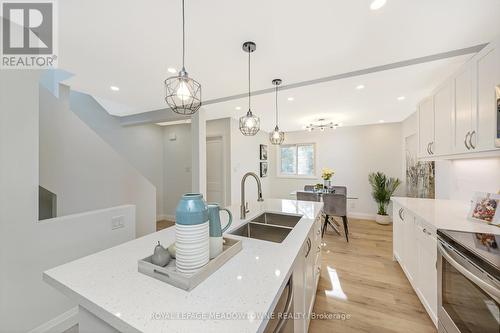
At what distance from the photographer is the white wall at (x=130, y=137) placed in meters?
3.68

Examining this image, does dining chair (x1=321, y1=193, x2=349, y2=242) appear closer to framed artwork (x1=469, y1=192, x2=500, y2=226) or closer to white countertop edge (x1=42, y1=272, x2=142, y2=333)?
framed artwork (x1=469, y1=192, x2=500, y2=226)

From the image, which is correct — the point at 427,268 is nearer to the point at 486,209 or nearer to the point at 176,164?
the point at 486,209

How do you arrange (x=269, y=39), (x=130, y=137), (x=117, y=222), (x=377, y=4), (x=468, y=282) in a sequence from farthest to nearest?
1. (x=130, y=137)
2. (x=117, y=222)
3. (x=269, y=39)
4. (x=377, y=4)
5. (x=468, y=282)

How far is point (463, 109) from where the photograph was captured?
1662mm

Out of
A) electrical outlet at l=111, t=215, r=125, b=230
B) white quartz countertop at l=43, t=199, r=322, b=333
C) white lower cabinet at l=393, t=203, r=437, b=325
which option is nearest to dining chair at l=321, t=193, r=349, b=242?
white lower cabinet at l=393, t=203, r=437, b=325

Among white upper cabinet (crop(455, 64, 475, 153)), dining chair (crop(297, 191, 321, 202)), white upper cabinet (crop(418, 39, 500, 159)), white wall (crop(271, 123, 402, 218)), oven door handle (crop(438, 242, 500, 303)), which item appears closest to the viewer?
oven door handle (crop(438, 242, 500, 303))

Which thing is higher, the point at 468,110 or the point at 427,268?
the point at 468,110

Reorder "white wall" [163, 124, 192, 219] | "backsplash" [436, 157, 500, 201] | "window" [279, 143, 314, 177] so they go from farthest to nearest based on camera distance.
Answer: "window" [279, 143, 314, 177] → "white wall" [163, 124, 192, 219] → "backsplash" [436, 157, 500, 201]

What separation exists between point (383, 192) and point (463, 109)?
3.15 metres

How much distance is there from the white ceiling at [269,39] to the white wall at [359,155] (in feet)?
7.19

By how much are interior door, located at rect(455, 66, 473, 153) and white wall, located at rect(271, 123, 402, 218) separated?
3.16 m

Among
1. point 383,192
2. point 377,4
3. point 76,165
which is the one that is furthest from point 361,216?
point 76,165

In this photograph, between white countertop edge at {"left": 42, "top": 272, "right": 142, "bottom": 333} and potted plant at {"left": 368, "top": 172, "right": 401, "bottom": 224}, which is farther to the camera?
potted plant at {"left": 368, "top": 172, "right": 401, "bottom": 224}

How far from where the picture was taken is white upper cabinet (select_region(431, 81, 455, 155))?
6.03 ft
